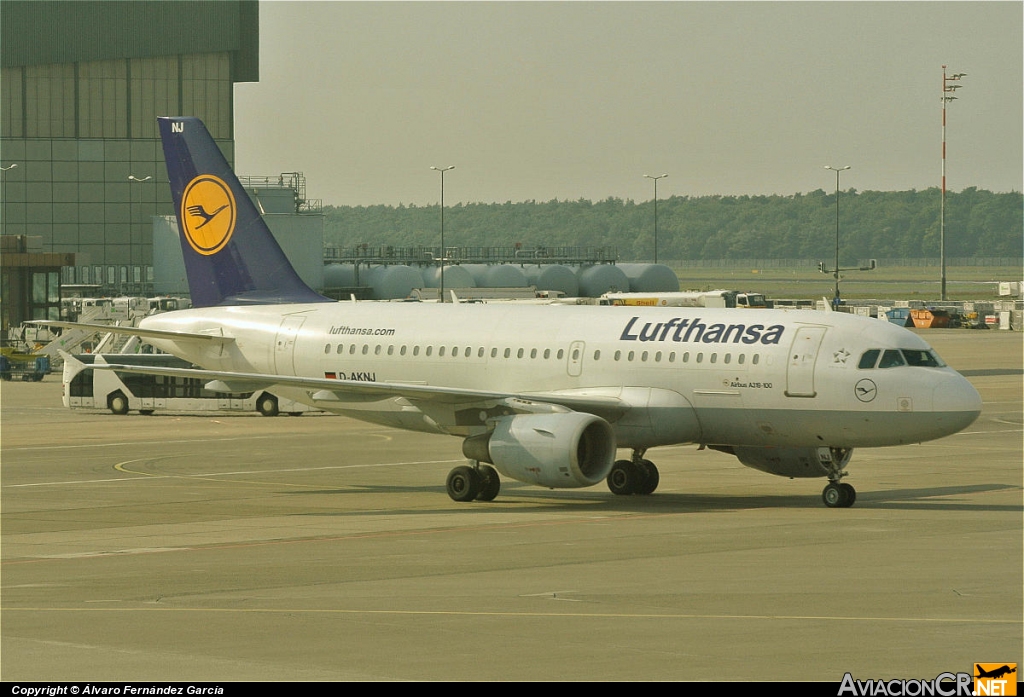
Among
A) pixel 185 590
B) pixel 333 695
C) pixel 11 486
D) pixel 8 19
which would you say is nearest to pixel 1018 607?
pixel 333 695

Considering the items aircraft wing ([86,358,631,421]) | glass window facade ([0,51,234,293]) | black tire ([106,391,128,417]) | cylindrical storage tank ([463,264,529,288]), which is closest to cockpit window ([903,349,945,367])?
aircraft wing ([86,358,631,421])

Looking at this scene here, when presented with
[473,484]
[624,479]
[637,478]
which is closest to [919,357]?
[637,478]

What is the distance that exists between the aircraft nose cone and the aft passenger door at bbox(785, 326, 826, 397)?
255 cm

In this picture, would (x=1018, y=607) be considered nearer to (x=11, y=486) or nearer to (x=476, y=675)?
(x=476, y=675)

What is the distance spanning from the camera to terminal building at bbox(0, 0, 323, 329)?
151m

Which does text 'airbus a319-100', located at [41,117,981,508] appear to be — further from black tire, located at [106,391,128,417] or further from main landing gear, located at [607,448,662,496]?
black tire, located at [106,391,128,417]

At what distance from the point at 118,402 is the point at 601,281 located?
9418 cm

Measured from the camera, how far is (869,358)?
33656mm

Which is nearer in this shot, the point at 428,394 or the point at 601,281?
the point at 428,394

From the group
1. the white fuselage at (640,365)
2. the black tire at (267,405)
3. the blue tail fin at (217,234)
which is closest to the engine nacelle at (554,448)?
the white fuselage at (640,365)

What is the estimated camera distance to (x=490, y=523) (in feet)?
105

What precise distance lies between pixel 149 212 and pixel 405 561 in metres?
136

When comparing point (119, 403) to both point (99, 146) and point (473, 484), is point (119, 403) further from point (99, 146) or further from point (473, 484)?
point (99, 146)

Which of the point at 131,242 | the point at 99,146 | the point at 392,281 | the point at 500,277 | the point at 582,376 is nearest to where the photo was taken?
the point at 582,376
